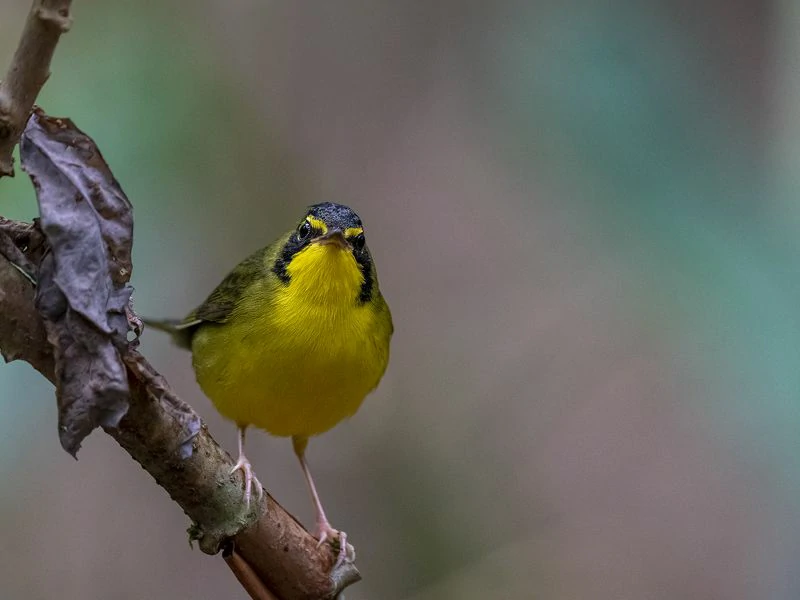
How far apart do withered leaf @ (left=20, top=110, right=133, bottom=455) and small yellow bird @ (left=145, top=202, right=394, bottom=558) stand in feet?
6.48

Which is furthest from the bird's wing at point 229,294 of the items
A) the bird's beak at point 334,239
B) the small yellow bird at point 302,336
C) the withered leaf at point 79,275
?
the withered leaf at point 79,275

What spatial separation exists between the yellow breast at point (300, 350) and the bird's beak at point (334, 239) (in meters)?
0.02

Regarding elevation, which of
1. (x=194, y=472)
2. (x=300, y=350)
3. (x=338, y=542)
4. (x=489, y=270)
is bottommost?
(x=338, y=542)

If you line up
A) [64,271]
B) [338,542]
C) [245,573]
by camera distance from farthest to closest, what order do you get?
[338,542]
[245,573]
[64,271]

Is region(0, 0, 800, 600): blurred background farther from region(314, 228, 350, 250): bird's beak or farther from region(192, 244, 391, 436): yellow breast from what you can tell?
region(314, 228, 350, 250): bird's beak

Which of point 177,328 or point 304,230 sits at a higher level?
point 304,230

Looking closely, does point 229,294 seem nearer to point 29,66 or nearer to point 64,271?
point 64,271

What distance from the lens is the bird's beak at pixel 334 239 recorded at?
154 inches

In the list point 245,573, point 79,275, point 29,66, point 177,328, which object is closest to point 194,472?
point 245,573

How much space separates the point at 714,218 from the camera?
12.4 feet

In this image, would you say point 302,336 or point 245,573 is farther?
point 302,336

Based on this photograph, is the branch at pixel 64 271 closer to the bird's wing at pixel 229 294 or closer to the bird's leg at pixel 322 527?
the bird's leg at pixel 322 527

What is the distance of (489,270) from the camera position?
272 inches

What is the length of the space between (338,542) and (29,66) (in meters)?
2.01
